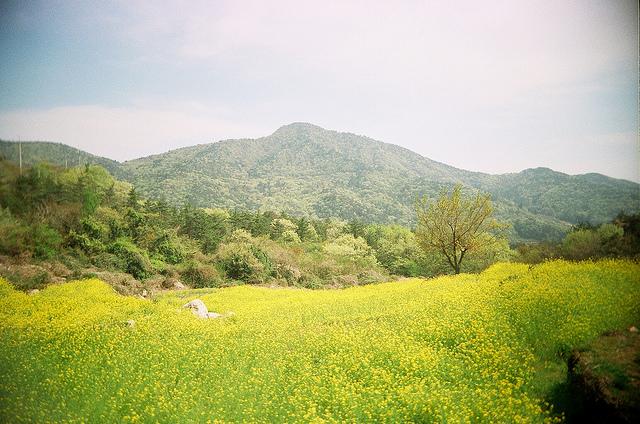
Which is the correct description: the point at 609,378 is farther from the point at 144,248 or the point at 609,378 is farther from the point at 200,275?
the point at 144,248

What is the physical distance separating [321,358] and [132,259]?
30.5m

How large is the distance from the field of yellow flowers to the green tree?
587 inches

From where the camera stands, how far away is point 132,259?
1490 inches

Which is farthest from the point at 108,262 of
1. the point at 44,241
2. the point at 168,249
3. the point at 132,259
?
the point at 168,249

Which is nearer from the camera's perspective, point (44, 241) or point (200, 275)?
point (44, 241)

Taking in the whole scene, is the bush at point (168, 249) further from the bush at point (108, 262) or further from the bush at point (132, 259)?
the bush at point (108, 262)

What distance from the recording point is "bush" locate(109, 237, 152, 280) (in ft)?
123

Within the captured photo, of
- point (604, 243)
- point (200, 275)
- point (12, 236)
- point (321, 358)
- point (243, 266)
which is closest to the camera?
point (321, 358)

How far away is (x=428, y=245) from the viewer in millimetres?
36938

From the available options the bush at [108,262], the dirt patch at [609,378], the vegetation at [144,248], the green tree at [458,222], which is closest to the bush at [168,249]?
the vegetation at [144,248]

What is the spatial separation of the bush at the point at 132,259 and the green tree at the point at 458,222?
28418 mm

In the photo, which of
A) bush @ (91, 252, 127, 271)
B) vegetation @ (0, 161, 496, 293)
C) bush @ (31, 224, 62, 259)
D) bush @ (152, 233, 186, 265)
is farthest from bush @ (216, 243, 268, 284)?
bush @ (31, 224, 62, 259)

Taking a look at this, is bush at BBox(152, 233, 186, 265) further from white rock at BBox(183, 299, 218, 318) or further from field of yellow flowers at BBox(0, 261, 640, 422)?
field of yellow flowers at BBox(0, 261, 640, 422)

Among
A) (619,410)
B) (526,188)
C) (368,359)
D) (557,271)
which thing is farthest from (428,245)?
(526,188)
